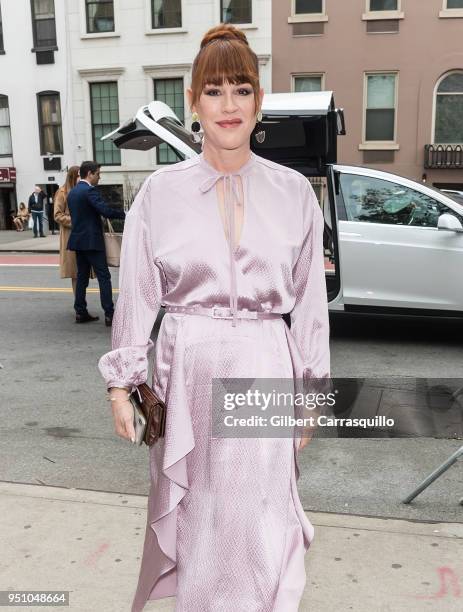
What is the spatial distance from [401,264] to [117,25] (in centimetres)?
1836

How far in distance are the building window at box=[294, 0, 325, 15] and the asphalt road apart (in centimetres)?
1494

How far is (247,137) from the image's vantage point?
1.86m

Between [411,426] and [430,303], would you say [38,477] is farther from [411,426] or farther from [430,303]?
[430,303]

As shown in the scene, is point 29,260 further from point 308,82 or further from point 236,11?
point 236,11

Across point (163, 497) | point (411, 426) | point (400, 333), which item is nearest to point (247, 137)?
point (163, 497)

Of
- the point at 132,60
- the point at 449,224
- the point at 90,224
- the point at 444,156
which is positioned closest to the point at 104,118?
the point at 132,60

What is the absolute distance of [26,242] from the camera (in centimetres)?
2044

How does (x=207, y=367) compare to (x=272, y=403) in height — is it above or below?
above

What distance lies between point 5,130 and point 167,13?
7.31 m

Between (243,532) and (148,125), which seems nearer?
(243,532)

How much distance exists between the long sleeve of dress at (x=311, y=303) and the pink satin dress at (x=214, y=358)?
0.03 meters

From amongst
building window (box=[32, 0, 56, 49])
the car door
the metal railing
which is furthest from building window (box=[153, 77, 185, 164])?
the car door

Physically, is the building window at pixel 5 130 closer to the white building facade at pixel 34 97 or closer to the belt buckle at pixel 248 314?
the white building facade at pixel 34 97

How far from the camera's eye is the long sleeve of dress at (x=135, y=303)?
182 centimetres
